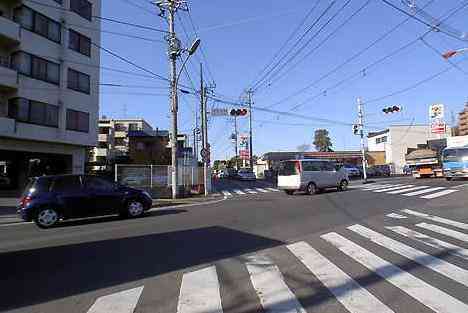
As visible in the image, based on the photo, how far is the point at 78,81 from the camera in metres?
34.5

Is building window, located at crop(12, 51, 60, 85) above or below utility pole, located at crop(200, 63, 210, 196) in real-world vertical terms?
above

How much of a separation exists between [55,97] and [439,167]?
32.3m

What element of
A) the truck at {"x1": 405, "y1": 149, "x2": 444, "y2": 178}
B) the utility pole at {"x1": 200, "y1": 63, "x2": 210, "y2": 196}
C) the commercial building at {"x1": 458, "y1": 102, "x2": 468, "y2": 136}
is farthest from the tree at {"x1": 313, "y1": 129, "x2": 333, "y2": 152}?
the utility pole at {"x1": 200, "y1": 63, "x2": 210, "y2": 196}

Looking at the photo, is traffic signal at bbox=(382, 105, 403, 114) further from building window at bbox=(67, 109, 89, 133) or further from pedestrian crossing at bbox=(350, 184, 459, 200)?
building window at bbox=(67, 109, 89, 133)

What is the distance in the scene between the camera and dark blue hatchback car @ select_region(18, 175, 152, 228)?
13.4 m

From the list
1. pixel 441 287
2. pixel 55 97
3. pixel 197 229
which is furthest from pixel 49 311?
pixel 55 97

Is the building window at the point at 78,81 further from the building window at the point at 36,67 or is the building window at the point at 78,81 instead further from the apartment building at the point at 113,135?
the apartment building at the point at 113,135

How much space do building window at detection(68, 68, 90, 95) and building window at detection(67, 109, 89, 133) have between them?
6.41 feet

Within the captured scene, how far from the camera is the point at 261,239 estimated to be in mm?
9766

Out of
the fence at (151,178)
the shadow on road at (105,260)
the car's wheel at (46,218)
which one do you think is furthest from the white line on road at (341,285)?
the fence at (151,178)

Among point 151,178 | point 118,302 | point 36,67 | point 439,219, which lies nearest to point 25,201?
point 118,302

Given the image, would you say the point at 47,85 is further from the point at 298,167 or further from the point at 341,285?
the point at 341,285

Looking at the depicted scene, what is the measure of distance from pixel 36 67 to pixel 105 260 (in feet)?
88.2

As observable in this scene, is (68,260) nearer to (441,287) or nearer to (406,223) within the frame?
(441,287)
